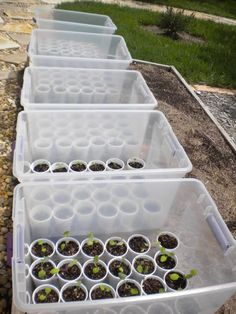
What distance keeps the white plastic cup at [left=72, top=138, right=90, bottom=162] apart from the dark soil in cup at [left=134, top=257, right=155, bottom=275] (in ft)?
3.25

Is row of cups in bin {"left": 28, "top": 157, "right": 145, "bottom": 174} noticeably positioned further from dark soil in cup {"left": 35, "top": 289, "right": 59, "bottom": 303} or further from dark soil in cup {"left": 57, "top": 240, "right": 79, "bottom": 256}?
dark soil in cup {"left": 35, "top": 289, "right": 59, "bottom": 303}

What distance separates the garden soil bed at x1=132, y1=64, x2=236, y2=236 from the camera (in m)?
2.74

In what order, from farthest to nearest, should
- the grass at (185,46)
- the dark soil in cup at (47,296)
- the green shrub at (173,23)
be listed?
the green shrub at (173,23) → the grass at (185,46) → the dark soil in cup at (47,296)

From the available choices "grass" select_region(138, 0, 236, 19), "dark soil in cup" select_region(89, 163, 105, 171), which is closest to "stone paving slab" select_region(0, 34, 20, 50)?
"dark soil in cup" select_region(89, 163, 105, 171)

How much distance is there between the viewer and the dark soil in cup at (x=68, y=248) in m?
1.92

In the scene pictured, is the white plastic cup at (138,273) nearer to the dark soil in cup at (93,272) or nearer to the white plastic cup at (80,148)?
the dark soil in cup at (93,272)

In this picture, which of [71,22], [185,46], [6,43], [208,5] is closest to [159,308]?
[71,22]

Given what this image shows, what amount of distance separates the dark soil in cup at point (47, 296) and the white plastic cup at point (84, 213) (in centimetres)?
46

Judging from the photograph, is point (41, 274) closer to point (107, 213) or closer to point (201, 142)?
point (107, 213)

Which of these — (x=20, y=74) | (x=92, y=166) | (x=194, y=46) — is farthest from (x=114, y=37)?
(x=194, y=46)

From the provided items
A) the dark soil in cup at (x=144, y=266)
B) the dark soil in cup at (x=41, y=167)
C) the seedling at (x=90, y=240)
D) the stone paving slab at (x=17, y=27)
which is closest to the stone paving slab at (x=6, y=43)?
the stone paving slab at (x=17, y=27)

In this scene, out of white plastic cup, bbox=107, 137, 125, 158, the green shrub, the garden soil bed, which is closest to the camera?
white plastic cup, bbox=107, 137, 125, 158

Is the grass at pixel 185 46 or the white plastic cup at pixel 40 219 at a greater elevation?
the grass at pixel 185 46

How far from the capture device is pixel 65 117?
2367 millimetres
